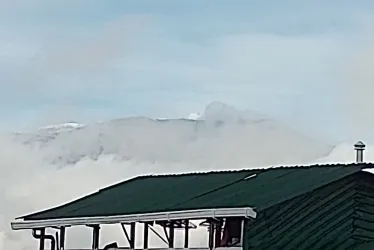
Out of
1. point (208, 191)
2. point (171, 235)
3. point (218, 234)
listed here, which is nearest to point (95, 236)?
point (171, 235)

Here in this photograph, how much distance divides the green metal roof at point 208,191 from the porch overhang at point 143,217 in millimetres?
424

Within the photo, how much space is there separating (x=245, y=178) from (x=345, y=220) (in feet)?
14.0

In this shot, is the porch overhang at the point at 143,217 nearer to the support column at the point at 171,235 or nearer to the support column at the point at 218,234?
the support column at the point at 171,235

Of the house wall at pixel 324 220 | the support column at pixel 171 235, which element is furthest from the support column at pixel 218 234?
the house wall at pixel 324 220

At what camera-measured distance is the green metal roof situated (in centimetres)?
3409

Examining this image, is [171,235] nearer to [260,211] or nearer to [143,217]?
[143,217]

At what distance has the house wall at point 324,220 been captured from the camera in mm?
33281

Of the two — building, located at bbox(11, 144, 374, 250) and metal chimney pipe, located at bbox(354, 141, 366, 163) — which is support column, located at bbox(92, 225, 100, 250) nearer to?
building, located at bbox(11, 144, 374, 250)

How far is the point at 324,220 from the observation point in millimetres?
34656

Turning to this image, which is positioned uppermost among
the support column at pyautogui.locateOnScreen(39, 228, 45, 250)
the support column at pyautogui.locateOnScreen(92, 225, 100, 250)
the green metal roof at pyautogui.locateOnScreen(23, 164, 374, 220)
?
the green metal roof at pyautogui.locateOnScreen(23, 164, 374, 220)

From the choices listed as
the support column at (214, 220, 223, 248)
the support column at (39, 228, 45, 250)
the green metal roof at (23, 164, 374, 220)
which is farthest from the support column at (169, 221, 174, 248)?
the support column at (39, 228, 45, 250)

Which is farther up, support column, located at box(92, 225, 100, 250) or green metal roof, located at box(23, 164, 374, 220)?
green metal roof, located at box(23, 164, 374, 220)

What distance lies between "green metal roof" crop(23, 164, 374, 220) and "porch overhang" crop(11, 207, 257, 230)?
424 mm

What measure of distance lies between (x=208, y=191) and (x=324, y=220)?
373 cm
